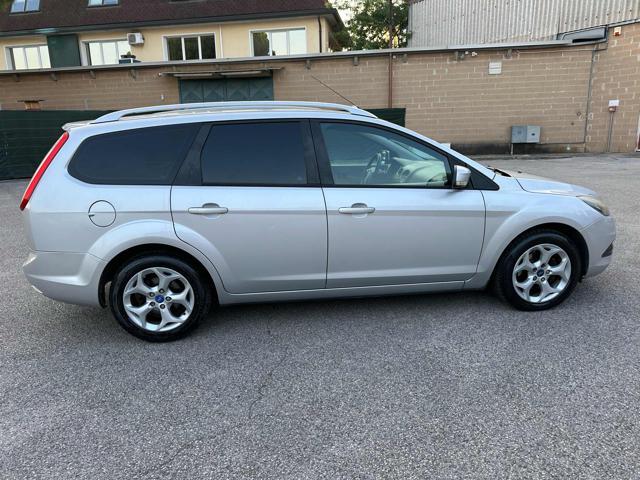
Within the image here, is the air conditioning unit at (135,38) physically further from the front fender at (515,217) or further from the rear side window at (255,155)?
the front fender at (515,217)

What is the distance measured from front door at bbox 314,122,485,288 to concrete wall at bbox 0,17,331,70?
18638 mm

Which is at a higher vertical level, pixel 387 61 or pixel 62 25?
pixel 62 25

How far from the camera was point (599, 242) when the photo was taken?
413 centimetres

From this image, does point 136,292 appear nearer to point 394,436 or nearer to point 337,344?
point 337,344

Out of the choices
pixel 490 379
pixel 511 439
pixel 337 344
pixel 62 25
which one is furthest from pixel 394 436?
pixel 62 25

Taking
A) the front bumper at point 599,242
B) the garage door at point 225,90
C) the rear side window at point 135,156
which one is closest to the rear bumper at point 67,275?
the rear side window at point 135,156

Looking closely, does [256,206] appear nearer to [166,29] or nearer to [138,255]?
[138,255]

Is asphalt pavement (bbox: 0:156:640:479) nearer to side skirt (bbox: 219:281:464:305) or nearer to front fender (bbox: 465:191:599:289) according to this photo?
side skirt (bbox: 219:281:464:305)

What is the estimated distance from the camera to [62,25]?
22.5m

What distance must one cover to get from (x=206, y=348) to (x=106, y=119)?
193cm

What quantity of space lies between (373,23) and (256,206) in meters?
34.1

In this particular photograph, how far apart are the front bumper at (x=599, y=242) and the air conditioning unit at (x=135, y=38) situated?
71.4 ft

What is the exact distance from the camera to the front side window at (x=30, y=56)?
2389 centimetres

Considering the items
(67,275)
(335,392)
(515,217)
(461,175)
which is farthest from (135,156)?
(515,217)
